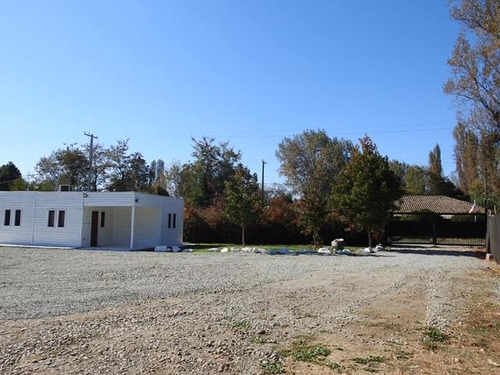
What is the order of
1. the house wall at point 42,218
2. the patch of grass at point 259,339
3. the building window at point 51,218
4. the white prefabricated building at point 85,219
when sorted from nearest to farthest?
the patch of grass at point 259,339, the white prefabricated building at point 85,219, the house wall at point 42,218, the building window at point 51,218

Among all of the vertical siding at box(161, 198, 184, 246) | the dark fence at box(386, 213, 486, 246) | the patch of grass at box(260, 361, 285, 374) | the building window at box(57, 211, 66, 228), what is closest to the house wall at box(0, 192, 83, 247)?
the building window at box(57, 211, 66, 228)

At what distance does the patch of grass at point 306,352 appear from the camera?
534 centimetres

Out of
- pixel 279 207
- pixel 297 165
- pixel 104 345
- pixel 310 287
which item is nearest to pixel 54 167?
pixel 297 165

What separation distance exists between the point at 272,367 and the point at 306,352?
2.33ft

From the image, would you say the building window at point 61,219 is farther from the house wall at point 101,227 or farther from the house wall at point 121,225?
the house wall at point 121,225

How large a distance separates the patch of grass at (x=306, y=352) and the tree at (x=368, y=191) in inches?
802

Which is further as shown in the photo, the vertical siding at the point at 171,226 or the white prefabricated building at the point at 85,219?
the vertical siding at the point at 171,226

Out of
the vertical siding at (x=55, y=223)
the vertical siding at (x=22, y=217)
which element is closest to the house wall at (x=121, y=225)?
the vertical siding at (x=55, y=223)

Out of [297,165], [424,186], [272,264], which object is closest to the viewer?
[272,264]

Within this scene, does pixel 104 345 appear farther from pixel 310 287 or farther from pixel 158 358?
pixel 310 287

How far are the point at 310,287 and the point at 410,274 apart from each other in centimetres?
463

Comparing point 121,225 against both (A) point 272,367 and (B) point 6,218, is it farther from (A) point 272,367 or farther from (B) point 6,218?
(A) point 272,367

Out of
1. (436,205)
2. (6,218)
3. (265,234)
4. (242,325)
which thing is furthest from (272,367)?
(436,205)

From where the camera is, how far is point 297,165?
5616 centimetres
